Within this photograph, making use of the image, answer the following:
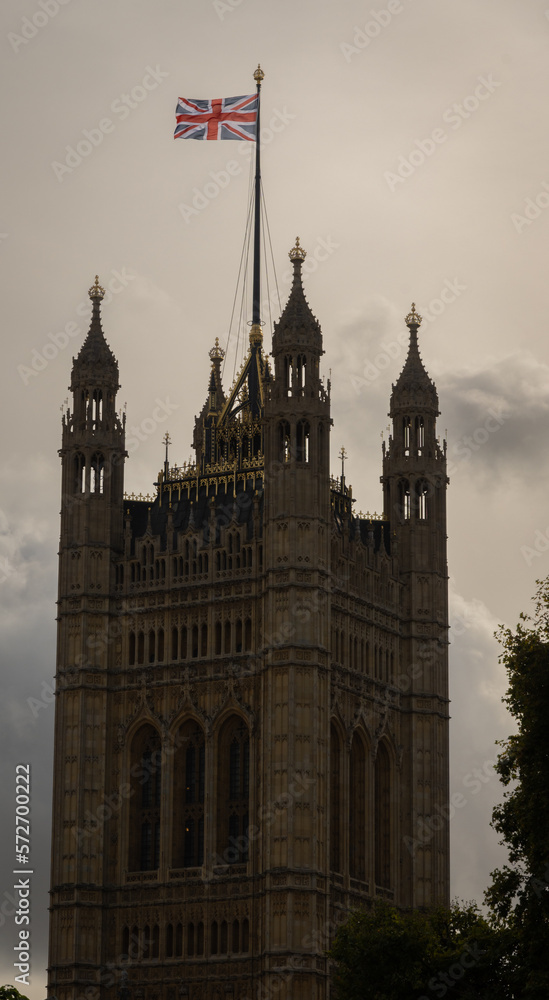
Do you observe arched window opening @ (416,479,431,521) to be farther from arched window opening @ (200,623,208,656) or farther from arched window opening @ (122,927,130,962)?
arched window opening @ (122,927,130,962)

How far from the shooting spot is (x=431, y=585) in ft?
395

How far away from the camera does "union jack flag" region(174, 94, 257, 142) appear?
390 ft

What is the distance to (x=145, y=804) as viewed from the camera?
115m

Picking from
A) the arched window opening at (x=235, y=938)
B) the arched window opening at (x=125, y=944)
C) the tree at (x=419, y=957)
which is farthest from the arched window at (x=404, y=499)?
the tree at (x=419, y=957)

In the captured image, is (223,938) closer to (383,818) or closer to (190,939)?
(190,939)

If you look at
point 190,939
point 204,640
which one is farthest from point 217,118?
point 190,939

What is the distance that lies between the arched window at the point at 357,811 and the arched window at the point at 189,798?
21.0 ft

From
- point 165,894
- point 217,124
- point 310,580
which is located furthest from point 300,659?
point 217,124

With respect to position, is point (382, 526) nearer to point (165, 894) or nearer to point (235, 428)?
point (235, 428)

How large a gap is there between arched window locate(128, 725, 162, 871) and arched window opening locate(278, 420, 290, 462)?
12789mm

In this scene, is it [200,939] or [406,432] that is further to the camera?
[406,432]

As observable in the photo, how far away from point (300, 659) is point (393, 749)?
30.9ft

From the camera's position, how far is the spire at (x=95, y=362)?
392 ft

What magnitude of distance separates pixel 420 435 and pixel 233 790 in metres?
19.2
